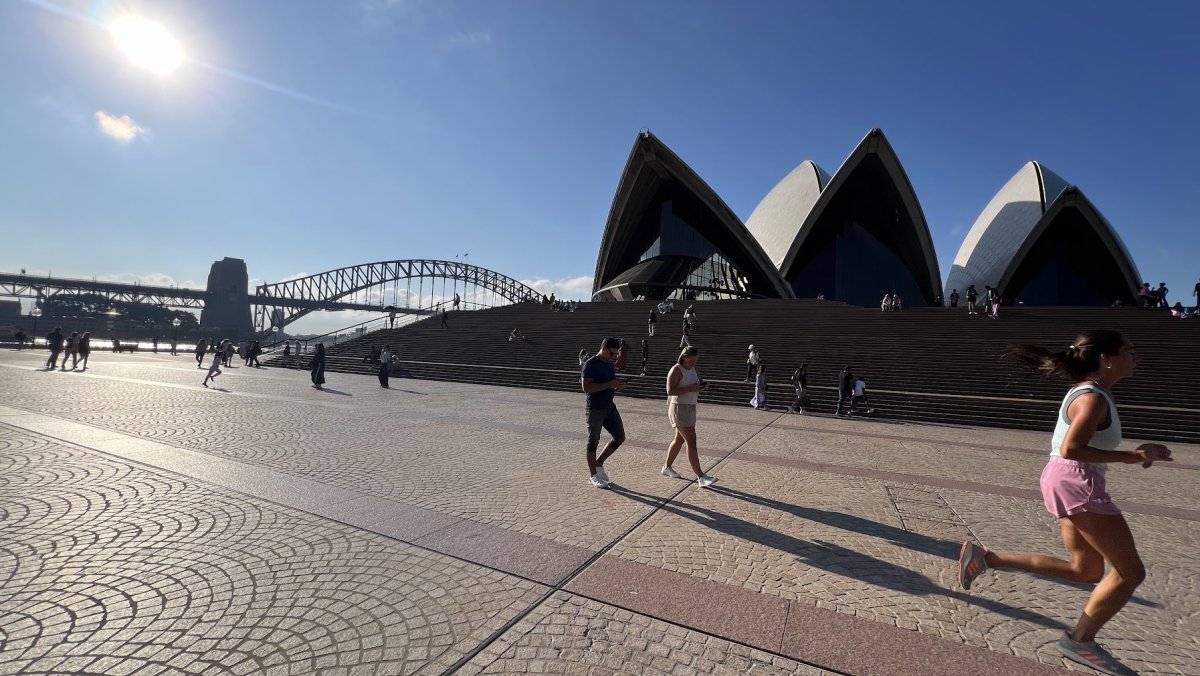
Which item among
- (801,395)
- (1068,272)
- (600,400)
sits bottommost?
(801,395)

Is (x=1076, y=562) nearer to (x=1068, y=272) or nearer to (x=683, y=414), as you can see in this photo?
(x=683, y=414)

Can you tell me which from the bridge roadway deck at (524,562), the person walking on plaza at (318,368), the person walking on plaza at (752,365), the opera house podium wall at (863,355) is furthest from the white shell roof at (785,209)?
the bridge roadway deck at (524,562)

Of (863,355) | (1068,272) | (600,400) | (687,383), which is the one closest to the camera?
(687,383)

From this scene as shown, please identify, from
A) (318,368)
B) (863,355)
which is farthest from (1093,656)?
(318,368)

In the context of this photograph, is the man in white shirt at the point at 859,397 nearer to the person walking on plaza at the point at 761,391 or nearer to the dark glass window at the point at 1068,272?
the person walking on plaza at the point at 761,391

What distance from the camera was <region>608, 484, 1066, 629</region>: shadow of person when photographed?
287 centimetres

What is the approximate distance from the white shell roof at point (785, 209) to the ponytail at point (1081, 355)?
45616 millimetres

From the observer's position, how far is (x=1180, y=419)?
1102 centimetres

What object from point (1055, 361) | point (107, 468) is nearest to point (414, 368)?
point (107, 468)

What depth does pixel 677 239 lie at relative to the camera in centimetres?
4966

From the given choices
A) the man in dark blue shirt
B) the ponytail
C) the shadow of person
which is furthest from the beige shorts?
the ponytail

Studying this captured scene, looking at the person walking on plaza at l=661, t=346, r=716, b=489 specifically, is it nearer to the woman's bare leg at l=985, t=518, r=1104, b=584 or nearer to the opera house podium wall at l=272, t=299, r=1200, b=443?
the woman's bare leg at l=985, t=518, r=1104, b=584

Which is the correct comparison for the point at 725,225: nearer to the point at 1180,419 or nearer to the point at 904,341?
the point at 904,341

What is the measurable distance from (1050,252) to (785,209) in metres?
22.8
